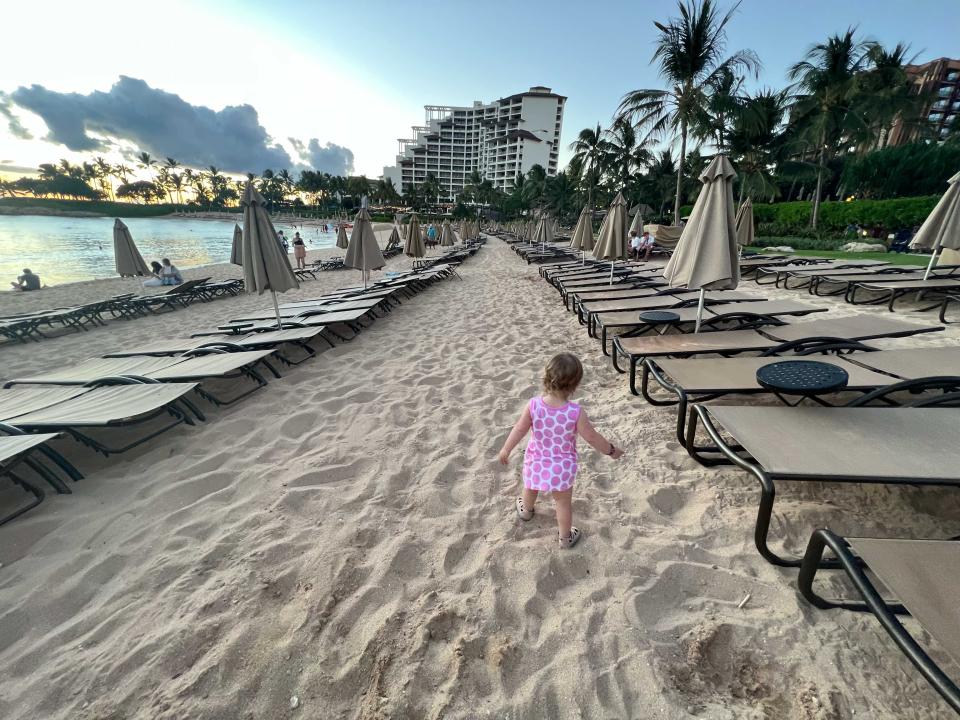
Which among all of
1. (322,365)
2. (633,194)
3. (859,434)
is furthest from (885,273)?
(633,194)

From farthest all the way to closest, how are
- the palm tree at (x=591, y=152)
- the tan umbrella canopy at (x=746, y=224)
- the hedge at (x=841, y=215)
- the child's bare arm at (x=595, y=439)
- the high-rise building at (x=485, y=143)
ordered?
1. the high-rise building at (x=485, y=143)
2. the palm tree at (x=591, y=152)
3. the hedge at (x=841, y=215)
4. the tan umbrella canopy at (x=746, y=224)
5. the child's bare arm at (x=595, y=439)

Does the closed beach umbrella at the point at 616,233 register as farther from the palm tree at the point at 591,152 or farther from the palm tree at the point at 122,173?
the palm tree at the point at 122,173

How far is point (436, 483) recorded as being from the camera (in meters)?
2.53

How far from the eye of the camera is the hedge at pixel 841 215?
1662cm

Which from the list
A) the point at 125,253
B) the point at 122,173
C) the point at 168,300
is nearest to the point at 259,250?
the point at 168,300

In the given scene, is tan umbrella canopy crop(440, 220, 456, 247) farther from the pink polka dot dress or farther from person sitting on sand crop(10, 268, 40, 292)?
the pink polka dot dress

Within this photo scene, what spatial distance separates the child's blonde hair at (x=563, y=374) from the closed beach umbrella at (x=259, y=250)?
13.6 ft

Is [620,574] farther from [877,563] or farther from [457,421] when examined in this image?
[457,421]

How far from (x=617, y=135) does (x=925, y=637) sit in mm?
33014

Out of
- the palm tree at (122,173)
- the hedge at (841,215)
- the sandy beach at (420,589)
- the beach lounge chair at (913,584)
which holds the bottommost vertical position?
the sandy beach at (420,589)

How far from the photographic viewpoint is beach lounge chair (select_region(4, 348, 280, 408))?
344 centimetres

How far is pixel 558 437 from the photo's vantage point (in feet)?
6.34

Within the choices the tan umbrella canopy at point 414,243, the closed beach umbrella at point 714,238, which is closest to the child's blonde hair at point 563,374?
the closed beach umbrella at point 714,238

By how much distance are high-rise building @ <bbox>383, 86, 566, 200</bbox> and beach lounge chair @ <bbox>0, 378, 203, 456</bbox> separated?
8901 centimetres
